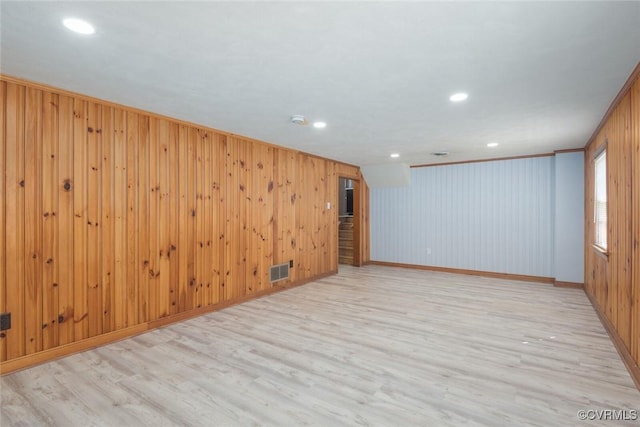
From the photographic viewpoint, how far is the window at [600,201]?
151 inches

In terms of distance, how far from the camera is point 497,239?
239 inches

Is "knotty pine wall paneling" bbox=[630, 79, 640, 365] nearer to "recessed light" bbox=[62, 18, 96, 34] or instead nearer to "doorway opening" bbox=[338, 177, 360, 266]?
"recessed light" bbox=[62, 18, 96, 34]

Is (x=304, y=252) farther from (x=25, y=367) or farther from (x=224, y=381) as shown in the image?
(x=25, y=367)

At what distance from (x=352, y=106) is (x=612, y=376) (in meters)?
2.97

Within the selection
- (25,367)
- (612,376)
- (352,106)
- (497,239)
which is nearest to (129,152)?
(25,367)

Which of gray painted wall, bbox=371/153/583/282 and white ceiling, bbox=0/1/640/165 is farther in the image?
gray painted wall, bbox=371/153/583/282

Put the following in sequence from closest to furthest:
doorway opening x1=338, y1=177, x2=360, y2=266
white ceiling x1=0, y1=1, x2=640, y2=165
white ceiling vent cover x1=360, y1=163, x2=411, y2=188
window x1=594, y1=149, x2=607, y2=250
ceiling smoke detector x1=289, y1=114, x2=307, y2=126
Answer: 1. white ceiling x1=0, y1=1, x2=640, y2=165
2. ceiling smoke detector x1=289, y1=114, x2=307, y2=126
3. window x1=594, y1=149, x2=607, y2=250
4. white ceiling vent cover x1=360, y1=163, x2=411, y2=188
5. doorway opening x1=338, y1=177, x2=360, y2=266

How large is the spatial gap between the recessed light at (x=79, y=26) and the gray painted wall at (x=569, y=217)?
6.18 meters

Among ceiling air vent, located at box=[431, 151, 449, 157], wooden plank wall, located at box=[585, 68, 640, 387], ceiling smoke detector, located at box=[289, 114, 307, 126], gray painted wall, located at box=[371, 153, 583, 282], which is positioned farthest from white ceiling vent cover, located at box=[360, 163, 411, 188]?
ceiling smoke detector, located at box=[289, 114, 307, 126]

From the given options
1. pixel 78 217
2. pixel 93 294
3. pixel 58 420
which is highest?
pixel 78 217

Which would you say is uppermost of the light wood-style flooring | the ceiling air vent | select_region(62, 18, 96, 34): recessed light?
the ceiling air vent

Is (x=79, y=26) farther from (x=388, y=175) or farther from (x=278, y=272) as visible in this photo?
(x=388, y=175)

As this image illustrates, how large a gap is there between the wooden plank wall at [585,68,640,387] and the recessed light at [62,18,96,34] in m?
3.51

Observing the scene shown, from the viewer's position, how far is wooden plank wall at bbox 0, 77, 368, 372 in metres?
2.54
